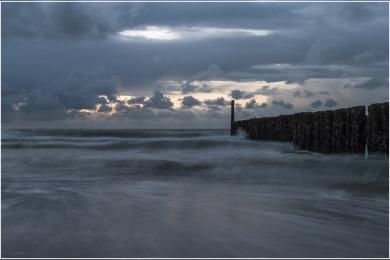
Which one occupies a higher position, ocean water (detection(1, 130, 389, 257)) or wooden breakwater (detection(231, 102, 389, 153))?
wooden breakwater (detection(231, 102, 389, 153))

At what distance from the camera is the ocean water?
9.99 feet

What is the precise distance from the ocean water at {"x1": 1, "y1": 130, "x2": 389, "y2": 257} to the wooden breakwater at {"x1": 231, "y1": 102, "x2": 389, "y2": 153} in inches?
39.5

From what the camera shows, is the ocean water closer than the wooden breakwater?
Yes

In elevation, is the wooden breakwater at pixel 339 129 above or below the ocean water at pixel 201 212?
above

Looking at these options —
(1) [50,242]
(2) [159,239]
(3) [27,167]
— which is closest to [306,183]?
(2) [159,239]

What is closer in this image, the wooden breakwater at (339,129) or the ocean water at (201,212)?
the ocean water at (201,212)

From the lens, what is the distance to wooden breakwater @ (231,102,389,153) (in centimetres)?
866

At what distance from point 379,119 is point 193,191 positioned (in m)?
4.22

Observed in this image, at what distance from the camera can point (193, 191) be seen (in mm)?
5875

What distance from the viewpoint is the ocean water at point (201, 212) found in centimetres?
304

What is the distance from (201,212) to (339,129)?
711 cm

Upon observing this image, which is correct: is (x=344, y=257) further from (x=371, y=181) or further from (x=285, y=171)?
(x=285, y=171)

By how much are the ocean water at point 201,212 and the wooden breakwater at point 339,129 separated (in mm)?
1003

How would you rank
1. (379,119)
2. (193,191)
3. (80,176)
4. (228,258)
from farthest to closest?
1. (379,119)
2. (80,176)
3. (193,191)
4. (228,258)
